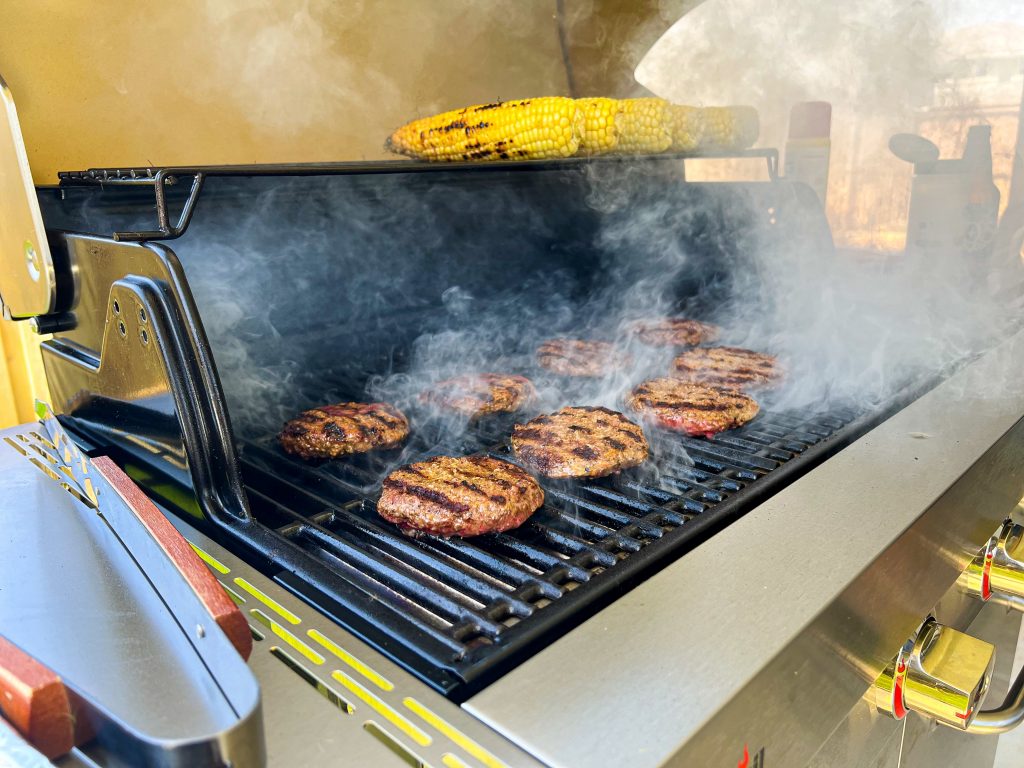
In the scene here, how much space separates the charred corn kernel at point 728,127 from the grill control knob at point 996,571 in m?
1.65

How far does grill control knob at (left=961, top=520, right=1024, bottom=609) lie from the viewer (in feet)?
5.59

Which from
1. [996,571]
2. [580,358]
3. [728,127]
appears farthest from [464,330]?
[996,571]

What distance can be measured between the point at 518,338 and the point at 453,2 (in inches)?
54.7

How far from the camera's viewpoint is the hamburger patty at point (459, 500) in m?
1.37

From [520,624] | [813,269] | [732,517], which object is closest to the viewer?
[520,624]

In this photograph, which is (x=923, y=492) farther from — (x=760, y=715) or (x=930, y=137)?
(x=930, y=137)

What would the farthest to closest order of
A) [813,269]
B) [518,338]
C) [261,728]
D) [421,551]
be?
[813,269], [518,338], [421,551], [261,728]

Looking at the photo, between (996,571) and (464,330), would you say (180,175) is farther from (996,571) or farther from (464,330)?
(996,571)

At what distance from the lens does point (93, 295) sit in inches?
59.3

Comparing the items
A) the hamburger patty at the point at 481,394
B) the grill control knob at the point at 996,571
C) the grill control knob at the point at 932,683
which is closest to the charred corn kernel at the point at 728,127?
the hamburger patty at the point at 481,394

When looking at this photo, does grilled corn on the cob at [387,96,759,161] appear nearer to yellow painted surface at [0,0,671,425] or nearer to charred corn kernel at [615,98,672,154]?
charred corn kernel at [615,98,672,154]

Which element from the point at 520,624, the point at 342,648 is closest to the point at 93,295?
the point at 342,648

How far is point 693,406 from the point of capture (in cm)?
195

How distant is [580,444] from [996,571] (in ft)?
3.35
